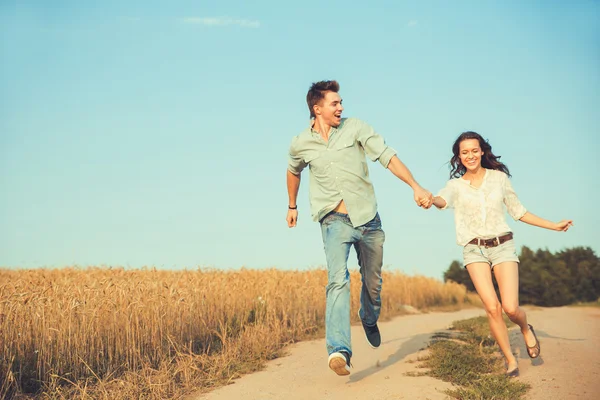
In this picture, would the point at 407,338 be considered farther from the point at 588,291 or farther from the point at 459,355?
the point at 588,291

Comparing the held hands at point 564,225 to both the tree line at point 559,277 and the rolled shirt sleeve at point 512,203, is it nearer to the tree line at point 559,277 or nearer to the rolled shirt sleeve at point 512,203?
the rolled shirt sleeve at point 512,203

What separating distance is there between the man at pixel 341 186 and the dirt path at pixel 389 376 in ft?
1.85

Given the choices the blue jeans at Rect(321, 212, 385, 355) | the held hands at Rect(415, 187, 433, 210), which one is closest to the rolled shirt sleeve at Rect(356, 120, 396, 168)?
the held hands at Rect(415, 187, 433, 210)

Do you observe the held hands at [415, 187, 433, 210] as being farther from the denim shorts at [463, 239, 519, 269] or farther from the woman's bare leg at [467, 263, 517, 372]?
the woman's bare leg at [467, 263, 517, 372]

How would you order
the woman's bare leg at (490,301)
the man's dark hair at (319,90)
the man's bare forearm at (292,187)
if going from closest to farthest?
the woman's bare leg at (490,301), the man's dark hair at (319,90), the man's bare forearm at (292,187)

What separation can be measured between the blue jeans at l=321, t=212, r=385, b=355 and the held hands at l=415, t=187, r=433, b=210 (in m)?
0.58

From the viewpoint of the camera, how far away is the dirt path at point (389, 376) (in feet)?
20.2

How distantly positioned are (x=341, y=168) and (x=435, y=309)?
48.8ft

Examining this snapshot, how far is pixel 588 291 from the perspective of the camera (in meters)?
23.1

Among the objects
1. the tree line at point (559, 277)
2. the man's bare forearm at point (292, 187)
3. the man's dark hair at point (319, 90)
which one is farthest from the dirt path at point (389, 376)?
the tree line at point (559, 277)

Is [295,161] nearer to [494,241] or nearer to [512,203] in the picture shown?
[494,241]

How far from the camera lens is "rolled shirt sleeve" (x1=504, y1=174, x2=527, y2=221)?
6.98m

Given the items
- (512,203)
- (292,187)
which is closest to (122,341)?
(292,187)

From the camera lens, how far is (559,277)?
897 inches
